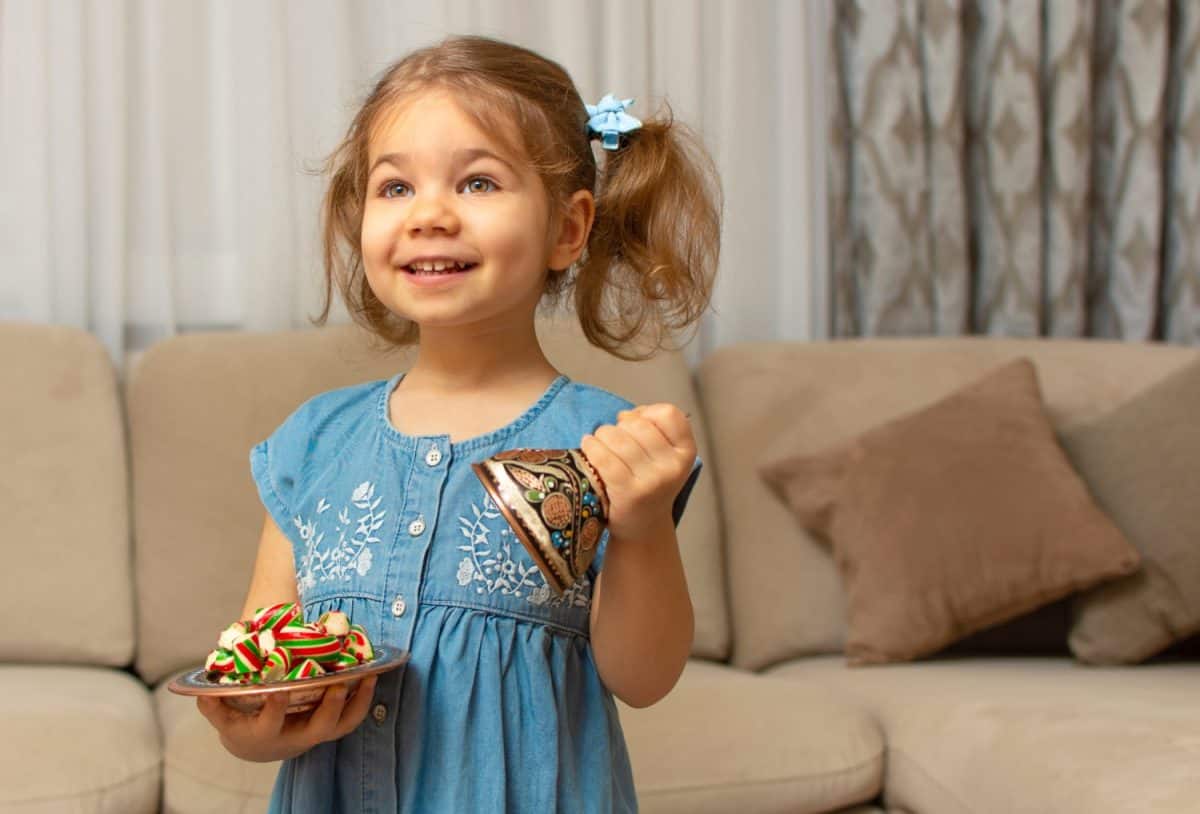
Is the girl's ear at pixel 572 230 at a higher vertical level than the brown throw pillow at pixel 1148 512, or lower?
higher

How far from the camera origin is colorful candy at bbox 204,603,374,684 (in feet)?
3.34

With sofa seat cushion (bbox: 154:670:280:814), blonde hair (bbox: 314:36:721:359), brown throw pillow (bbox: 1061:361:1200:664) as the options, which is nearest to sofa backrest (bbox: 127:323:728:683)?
sofa seat cushion (bbox: 154:670:280:814)

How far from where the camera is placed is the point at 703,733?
1.78m

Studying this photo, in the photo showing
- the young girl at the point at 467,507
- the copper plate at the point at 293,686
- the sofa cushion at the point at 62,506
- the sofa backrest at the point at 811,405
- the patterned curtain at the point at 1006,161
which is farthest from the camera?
the patterned curtain at the point at 1006,161

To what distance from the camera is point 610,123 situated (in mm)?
1380

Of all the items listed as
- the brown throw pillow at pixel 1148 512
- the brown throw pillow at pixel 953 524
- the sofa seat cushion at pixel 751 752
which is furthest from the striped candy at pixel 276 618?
the brown throw pillow at pixel 1148 512

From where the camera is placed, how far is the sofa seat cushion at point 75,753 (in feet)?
5.14

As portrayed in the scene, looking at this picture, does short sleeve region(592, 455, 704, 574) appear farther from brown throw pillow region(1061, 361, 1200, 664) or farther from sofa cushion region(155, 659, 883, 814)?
brown throw pillow region(1061, 361, 1200, 664)

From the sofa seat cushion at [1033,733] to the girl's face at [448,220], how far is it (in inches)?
32.5

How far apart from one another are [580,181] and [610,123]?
0.07 m

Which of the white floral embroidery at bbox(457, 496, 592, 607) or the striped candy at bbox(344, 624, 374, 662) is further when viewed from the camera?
the white floral embroidery at bbox(457, 496, 592, 607)

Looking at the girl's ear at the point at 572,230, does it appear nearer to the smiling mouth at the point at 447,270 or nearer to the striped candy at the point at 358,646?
the smiling mouth at the point at 447,270

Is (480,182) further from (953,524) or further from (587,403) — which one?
(953,524)

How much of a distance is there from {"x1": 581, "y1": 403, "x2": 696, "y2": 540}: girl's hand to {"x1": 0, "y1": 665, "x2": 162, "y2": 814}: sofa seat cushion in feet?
2.73
